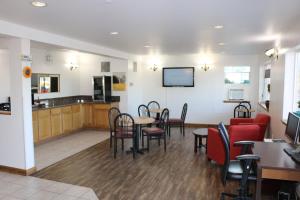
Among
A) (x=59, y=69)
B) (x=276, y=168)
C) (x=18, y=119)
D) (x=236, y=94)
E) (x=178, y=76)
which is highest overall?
(x=59, y=69)

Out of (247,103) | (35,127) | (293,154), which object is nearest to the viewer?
(293,154)

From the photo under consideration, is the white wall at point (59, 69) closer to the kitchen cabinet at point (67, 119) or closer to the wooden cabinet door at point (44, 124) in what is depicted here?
the kitchen cabinet at point (67, 119)

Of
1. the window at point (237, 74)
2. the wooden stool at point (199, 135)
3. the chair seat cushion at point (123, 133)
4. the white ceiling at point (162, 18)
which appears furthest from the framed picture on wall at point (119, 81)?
the window at point (237, 74)

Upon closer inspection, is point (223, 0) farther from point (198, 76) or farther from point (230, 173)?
point (198, 76)

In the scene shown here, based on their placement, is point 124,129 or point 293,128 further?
point 124,129

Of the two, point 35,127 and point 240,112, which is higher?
point 240,112

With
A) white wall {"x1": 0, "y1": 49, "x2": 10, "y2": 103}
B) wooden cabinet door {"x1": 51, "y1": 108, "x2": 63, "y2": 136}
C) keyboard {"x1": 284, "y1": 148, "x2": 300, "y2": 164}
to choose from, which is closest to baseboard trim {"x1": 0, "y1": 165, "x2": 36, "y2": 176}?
white wall {"x1": 0, "y1": 49, "x2": 10, "y2": 103}

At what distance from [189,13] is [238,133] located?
7.02 feet

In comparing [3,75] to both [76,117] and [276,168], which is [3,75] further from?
[276,168]

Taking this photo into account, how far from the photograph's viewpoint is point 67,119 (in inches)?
269

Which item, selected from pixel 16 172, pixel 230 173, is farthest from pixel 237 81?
pixel 16 172

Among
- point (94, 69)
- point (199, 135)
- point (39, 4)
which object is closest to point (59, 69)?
point (94, 69)

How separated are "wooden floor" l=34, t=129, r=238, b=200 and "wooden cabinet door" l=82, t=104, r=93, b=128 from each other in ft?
7.20

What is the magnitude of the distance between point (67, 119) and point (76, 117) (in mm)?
431
